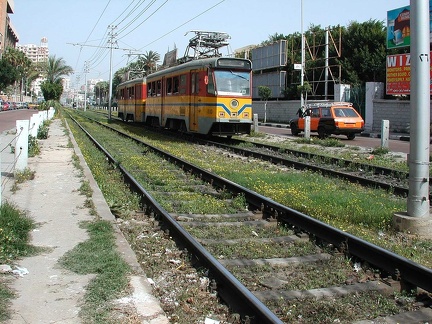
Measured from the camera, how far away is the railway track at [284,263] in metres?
4.05

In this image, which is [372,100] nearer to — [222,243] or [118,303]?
[222,243]

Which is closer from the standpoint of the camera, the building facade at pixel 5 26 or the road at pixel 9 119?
the road at pixel 9 119

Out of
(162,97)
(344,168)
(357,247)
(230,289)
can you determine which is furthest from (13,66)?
(230,289)

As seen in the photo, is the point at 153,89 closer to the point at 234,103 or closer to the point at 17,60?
the point at 234,103

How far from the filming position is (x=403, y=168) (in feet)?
43.1

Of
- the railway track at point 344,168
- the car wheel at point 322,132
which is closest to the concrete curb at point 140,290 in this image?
the railway track at point 344,168

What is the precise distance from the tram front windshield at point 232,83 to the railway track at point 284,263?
10.4 metres

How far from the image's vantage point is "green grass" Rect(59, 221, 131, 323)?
391 cm

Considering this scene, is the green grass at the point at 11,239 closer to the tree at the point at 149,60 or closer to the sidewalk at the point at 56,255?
the sidewalk at the point at 56,255

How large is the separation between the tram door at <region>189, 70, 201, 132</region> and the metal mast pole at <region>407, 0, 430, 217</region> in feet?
42.0

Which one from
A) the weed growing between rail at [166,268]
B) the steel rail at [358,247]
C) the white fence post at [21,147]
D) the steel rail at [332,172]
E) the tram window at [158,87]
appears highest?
the tram window at [158,87]

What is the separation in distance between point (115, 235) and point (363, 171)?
323 inches

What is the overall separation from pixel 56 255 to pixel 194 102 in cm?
1451

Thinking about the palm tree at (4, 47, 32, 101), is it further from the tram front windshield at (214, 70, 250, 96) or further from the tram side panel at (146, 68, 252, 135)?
the tram front windshield at (214, 70, 250, 96)
